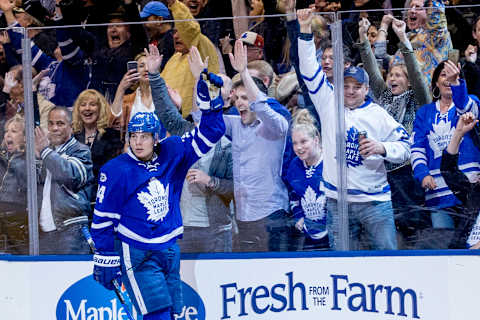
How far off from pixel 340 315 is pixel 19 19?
2.91 metres

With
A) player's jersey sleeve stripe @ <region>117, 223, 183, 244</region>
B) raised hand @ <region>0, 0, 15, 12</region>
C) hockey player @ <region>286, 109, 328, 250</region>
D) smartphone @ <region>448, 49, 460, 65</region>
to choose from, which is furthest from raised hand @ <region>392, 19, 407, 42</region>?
raised hand @ <region>0, 0, 15, 12</region>

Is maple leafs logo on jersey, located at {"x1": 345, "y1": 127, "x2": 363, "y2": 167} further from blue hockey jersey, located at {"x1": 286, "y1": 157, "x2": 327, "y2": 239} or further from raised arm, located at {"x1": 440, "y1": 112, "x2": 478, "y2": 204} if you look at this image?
→ raised arm, located at {"x1": 440, "y1": 112, "x2": 478, "y2": 204}

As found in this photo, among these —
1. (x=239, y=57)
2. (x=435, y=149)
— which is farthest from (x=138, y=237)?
(x=435, y=149)

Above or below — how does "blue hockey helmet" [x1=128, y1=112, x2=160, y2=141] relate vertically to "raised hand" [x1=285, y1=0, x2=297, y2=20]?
below

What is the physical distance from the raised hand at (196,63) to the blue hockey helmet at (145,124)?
0.34 m

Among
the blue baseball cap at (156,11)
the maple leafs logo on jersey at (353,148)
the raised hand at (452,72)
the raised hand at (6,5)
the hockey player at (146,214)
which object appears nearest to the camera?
the hockey player at (146,214)

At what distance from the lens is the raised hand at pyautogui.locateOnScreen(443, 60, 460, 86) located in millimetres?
3463

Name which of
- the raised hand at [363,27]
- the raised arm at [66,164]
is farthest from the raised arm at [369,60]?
the raised arm at [66,164]

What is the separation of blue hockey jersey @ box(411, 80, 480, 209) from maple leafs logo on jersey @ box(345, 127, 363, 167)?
267 mm

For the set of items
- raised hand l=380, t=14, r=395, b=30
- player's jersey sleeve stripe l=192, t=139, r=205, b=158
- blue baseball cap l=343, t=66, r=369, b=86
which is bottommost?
player's jersey sleeve stripe l=192, t=139, r=205, b=158

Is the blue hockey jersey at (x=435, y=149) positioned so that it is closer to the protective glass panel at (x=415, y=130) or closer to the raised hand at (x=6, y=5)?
the protective glass panel at (x=415, y=130)

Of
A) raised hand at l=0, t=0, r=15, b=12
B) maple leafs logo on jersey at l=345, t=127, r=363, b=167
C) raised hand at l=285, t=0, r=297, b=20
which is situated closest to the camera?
maple leafs logo on jersey at l=345, t=127, r=363, b=167

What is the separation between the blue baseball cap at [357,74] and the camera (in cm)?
353

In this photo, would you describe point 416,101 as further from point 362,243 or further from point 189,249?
point 189,249
